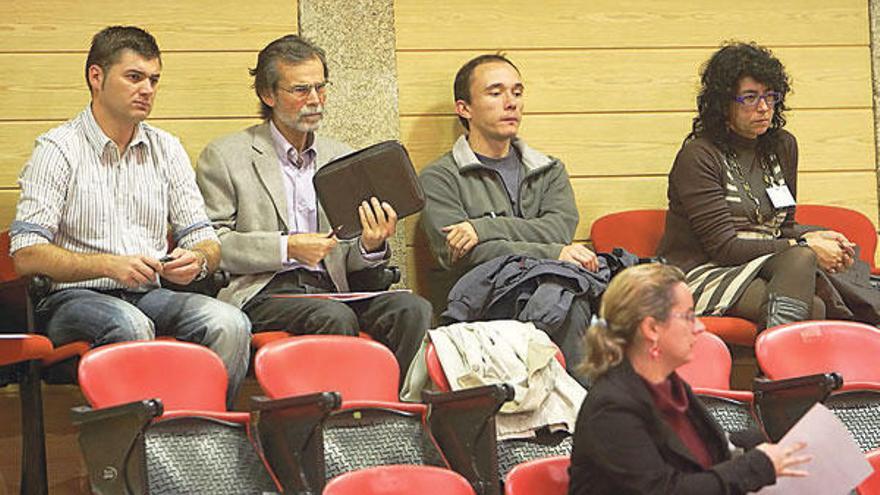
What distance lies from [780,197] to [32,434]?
7.94 feet

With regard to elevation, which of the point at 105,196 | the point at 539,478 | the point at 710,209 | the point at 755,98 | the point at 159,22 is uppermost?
the point at 159,22

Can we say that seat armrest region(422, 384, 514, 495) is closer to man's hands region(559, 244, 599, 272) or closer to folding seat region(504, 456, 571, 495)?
folding seat region(504, 456, 571, 495)

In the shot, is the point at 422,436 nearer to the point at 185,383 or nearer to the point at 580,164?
the point at 185,383

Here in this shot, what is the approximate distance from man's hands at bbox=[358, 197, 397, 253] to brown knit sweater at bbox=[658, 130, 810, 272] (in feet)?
3.47

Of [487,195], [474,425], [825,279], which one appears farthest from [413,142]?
[474,425]

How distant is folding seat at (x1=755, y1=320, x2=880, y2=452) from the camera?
3.57 meters

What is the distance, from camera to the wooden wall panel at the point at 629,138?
4801 millimetres

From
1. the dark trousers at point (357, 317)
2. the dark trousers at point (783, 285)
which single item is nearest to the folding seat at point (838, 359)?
the dark trousers at point (783, 285)

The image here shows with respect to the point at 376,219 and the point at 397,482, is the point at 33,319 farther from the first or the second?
the point at 397,482

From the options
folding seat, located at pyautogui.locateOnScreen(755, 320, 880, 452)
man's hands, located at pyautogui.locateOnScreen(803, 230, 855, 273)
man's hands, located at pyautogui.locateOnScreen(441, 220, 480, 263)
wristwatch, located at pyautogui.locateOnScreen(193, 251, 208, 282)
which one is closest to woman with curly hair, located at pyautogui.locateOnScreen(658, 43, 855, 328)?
man's hands, located at pyautogui.locateOnScreen(803, 230, 855, 273)

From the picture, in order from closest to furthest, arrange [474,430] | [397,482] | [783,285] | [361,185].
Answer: [397,482], [474,430], [361,185], [783,285]

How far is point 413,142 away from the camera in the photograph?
15.7 feet

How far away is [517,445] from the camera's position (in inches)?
133

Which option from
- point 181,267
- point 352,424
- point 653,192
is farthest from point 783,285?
point 181,267
